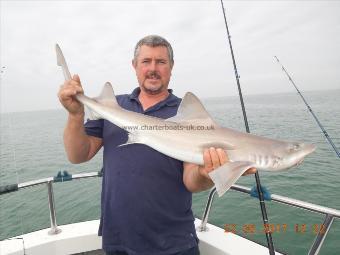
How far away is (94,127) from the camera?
3.22 m

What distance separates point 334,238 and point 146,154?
6.80m

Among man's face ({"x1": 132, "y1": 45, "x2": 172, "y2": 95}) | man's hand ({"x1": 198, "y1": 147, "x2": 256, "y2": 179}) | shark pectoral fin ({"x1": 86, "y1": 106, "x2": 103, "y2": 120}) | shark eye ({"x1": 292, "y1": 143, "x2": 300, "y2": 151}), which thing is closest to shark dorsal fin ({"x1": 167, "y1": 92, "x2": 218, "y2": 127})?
man's hand ({"x1": 198, "y1": 147, "x2": 256, "y2": 179})

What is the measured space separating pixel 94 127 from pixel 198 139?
4.19ft

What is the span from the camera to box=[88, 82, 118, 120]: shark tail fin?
114 inches

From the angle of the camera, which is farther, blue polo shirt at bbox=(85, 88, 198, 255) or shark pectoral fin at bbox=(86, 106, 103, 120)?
shark pectoral fin at bbox=(86, 106, 103, 120)

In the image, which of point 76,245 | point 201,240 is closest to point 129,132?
point 201,240

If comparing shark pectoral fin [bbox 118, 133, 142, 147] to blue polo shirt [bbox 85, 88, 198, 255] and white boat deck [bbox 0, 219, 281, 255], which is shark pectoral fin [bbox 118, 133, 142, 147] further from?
white boat deck [bbox 0, 219, 281, 255]

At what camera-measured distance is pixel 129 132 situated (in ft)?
9.02

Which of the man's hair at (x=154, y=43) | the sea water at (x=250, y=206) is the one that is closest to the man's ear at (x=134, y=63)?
the man's hair at (x=154, y=43)

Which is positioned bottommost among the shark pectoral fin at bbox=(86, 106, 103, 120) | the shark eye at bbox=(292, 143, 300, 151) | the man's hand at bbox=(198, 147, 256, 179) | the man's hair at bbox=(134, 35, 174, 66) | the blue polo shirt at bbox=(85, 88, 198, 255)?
the blue polo shirt at bbox=(85, 88, 198, 255)

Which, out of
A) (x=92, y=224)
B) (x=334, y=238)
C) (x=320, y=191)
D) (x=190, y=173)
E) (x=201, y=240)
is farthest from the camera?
(x=320, y=191)

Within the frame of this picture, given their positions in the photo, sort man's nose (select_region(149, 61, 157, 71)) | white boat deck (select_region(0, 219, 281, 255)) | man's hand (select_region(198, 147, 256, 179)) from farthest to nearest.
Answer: white boat deck (select_region(0, 219, 281, 255)) < man's nose (select_region(149, 61, 157, 71)) < man's hand (select_region(198, 147, 256, 179))

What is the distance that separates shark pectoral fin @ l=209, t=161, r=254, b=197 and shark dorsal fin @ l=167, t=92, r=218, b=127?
1.46ft

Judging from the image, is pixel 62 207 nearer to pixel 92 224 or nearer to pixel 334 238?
pixel 92 224
